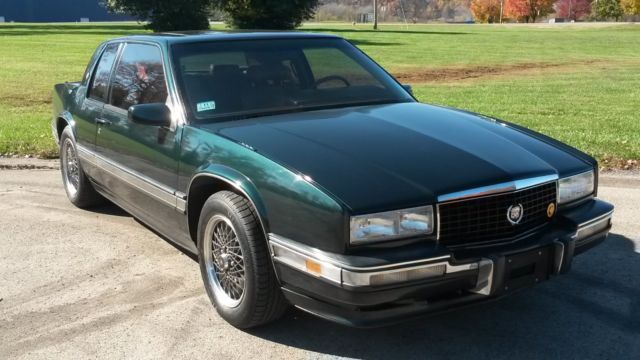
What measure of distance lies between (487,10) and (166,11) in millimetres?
96757

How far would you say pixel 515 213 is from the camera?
3.33 metres

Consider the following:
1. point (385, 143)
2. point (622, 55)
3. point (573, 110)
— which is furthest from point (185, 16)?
point (385, 143)

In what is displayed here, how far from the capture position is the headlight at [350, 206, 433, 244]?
303cm

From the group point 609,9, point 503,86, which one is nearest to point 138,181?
point 503,86

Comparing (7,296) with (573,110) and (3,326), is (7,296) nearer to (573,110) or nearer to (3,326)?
(3,326)

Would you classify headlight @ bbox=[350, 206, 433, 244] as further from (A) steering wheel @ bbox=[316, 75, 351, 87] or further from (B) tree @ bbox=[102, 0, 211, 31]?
(B) tree @ bbox=[102, 0, 211, 31]

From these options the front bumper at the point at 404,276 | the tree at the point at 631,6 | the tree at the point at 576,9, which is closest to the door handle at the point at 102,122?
the front bumper at the point at 404,276

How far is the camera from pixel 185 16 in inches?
1619

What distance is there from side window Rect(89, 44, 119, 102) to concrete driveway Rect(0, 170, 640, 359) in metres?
1.21

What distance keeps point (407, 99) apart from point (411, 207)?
1.91 meters

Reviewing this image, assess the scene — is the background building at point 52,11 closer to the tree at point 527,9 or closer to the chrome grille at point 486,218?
the tree at point 527,9

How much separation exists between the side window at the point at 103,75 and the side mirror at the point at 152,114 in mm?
1306

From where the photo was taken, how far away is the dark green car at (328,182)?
307cm

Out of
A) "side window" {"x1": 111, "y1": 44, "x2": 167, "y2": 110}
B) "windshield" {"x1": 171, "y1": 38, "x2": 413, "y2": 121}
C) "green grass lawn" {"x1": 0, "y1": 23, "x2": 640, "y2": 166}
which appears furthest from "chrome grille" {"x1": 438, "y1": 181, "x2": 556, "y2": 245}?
"green grass lawn" {"x1": 0, "y1": 23, "x2": 640, "y2": 166}
